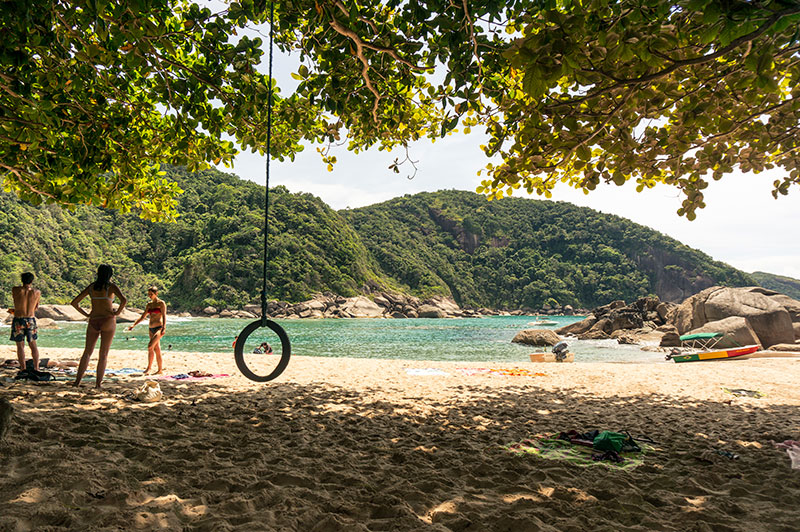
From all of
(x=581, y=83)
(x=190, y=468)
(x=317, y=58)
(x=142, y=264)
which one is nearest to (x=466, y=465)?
(x=190, y=468)

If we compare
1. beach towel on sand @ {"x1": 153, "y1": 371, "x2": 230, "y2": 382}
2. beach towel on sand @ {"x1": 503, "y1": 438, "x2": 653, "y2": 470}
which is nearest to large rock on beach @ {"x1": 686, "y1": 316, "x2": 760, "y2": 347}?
beach towel on sand @ {"x1": 503, "y1": 438, "x2": 653, "y2": 470}

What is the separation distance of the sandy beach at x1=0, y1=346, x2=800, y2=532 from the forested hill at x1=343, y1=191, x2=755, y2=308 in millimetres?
76048

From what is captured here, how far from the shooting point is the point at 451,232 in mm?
→ 106688

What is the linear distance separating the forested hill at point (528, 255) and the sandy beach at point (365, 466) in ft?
250

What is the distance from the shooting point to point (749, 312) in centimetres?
1678

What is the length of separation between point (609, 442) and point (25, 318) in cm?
831

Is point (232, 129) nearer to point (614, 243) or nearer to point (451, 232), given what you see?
point (451, 232)

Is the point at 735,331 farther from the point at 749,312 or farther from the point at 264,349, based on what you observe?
the point at 264,349

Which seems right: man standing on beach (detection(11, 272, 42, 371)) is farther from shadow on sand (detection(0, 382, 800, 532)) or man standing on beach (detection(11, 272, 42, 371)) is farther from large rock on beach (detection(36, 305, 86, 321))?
large rock on beach (detection(36, 305, 86, 321))

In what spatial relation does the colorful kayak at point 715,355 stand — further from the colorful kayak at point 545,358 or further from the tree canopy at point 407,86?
the tree canopy at point 407,86

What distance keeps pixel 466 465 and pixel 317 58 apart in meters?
4.94

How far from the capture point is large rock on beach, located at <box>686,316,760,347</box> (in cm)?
1522

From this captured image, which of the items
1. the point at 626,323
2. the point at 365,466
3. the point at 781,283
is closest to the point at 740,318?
the point at 626,323

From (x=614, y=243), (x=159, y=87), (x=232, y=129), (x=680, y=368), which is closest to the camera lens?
(x=159, y=87)
